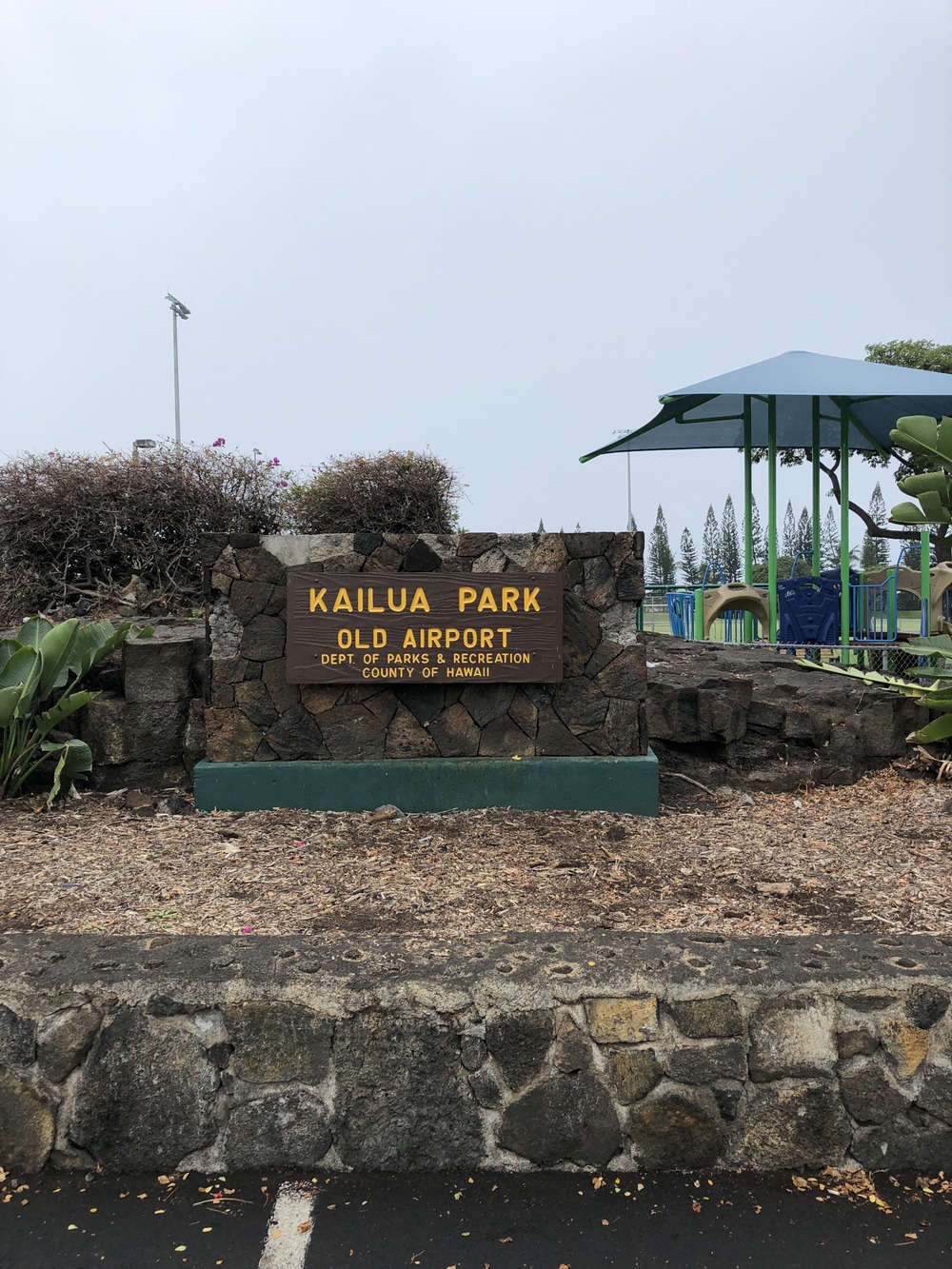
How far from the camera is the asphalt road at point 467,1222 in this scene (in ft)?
7.32

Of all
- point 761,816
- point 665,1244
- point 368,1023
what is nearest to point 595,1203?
point 665,1244

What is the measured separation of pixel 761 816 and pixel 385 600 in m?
2.38

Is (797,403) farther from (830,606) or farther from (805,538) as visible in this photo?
(805,538)

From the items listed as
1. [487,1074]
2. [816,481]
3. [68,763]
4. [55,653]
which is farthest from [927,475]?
[816,481]

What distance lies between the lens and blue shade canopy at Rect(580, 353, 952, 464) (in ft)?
26.3

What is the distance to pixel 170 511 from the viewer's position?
789 cm

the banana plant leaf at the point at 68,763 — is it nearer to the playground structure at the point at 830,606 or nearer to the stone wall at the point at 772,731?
the stone wall at the point at 772,731

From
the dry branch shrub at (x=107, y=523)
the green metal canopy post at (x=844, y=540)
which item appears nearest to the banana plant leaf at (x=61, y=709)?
the dry branch shrub at (x=107, y=523)

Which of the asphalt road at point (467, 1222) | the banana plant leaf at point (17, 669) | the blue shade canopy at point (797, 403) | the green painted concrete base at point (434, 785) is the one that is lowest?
the asphalt road at point (467, 1222)

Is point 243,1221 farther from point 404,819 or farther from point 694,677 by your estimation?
point 694,677

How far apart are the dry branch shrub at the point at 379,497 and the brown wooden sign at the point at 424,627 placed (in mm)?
3360

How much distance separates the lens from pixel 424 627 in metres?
5.03

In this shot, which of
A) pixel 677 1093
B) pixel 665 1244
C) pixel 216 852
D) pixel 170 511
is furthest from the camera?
pixel 170 511

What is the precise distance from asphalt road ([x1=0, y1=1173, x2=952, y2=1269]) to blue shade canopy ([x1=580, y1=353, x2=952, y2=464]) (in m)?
6.67
